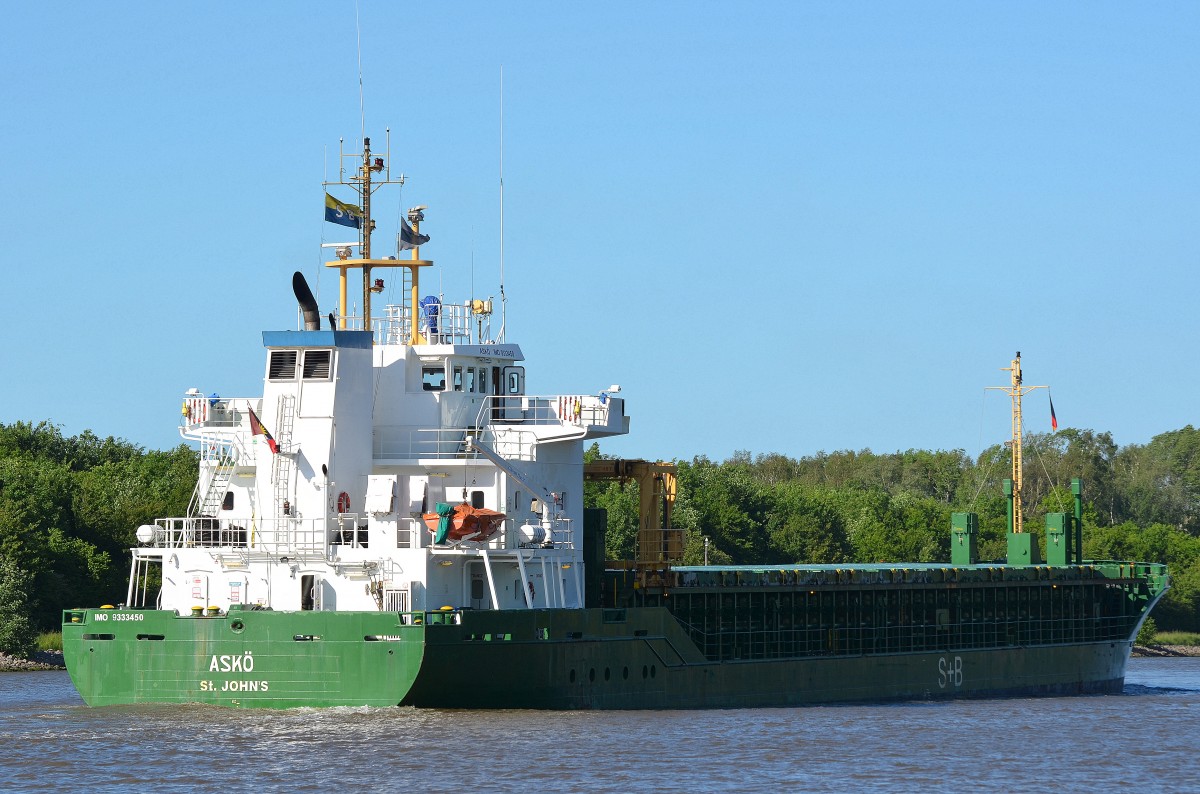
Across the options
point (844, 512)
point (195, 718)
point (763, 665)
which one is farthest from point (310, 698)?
point (844, 512)

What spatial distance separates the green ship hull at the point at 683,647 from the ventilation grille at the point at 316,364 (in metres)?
4.64

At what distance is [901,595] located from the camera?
156 feet

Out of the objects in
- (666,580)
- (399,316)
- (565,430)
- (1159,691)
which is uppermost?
(399,316)

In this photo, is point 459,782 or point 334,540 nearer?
point 459,782

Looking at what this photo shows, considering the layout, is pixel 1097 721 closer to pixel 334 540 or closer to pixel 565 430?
pixel 565 430

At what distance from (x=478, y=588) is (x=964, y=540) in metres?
26.3

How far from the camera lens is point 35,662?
55.3 meters

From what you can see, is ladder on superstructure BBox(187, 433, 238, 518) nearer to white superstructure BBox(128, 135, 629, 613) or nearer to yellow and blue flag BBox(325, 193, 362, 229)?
white superstructure BBox(128, 135, 629, 613)

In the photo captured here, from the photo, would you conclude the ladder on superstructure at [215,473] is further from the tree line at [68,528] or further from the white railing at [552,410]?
the tree line at [68,528]

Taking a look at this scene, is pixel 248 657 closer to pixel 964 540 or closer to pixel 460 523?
pixel 460 523

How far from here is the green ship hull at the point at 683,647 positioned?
3212 cm

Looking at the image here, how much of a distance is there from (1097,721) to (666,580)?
372 inches

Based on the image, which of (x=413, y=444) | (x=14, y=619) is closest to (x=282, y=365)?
(x=413, y=444)

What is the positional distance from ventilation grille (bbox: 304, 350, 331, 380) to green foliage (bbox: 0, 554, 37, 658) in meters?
24.1
